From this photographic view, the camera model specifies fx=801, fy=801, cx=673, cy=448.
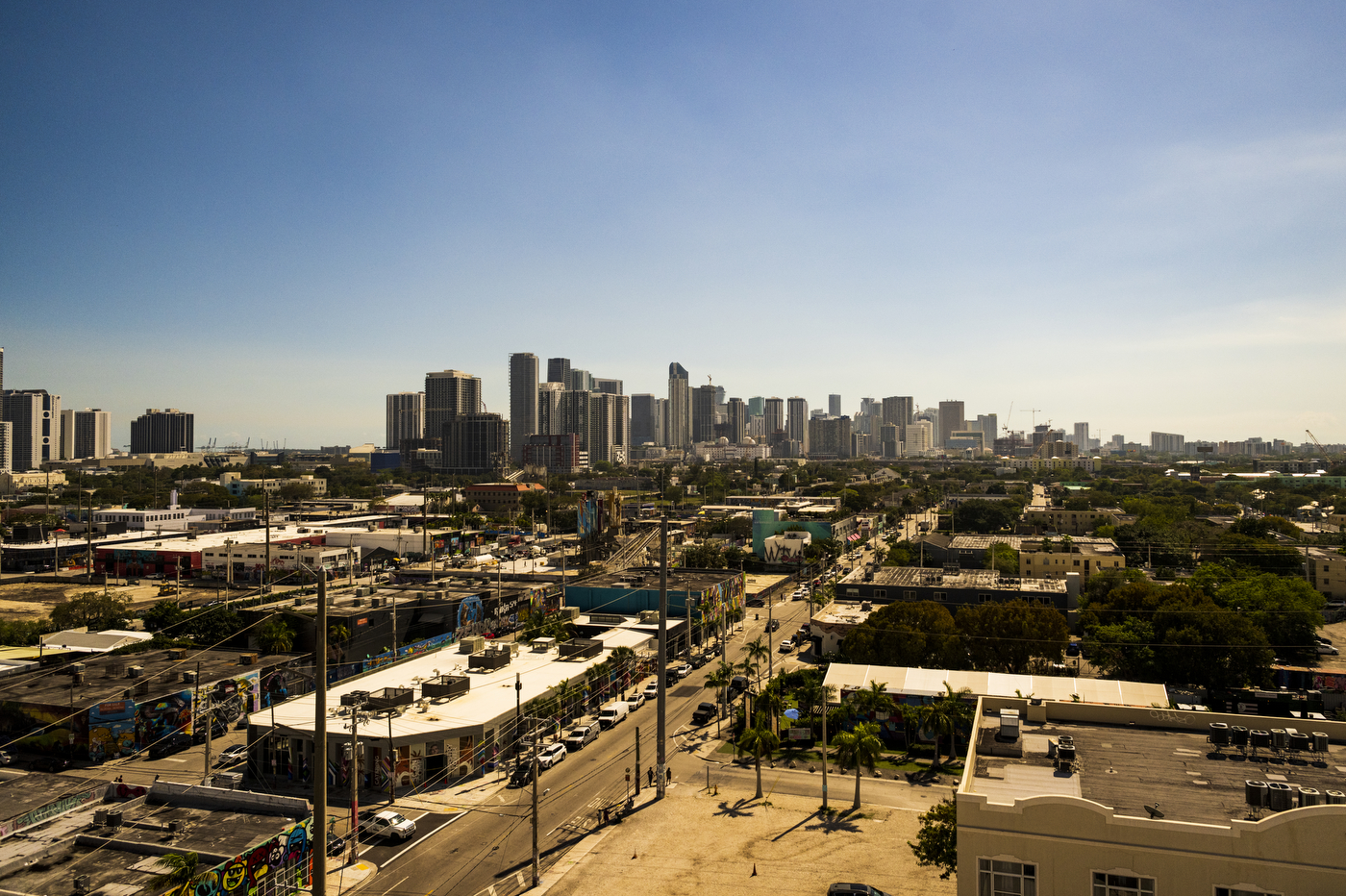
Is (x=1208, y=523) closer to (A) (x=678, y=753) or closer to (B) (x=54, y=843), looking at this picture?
(A) (x=678, y=753)

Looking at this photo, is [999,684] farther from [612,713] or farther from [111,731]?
[111,731]

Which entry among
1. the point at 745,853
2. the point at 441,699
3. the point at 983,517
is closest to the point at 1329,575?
the point at 983,517

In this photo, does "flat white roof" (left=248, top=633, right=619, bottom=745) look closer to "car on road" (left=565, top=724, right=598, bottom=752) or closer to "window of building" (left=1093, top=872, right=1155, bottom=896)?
"car on road" (left=565, top=724, right=598, bottom=752)

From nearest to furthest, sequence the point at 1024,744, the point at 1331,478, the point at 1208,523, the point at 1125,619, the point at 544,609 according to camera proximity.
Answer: the point at 1024,744 < the point at 1125,619 < the point at 544,609 < the point at 1208,523 < the point at 1331,478

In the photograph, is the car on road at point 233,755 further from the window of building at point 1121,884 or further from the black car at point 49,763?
the window of building at point 1121,884

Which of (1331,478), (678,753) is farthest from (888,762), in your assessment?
(1331,478)

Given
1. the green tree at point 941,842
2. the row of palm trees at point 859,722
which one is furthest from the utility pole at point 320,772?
the row of palm trees at point 859,722
